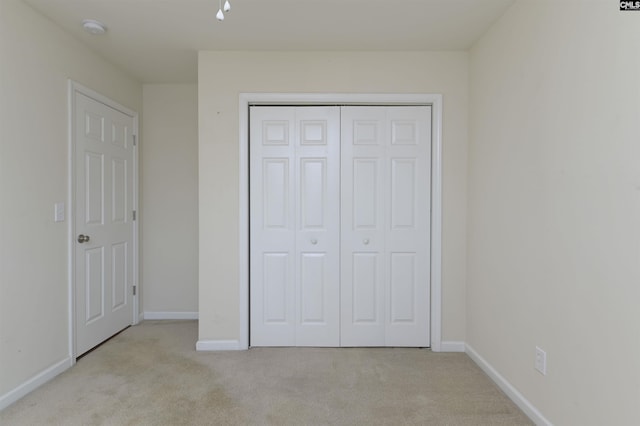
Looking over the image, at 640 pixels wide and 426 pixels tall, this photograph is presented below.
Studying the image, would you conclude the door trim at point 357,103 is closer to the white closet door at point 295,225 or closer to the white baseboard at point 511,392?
the white closet door at point 295,225

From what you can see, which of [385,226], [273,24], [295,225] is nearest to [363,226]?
[385,226]

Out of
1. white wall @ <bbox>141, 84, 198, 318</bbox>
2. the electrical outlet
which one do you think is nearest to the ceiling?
white wall @ <bbox>141, 84, 198, 318</bbox>

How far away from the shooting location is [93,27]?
2.47m

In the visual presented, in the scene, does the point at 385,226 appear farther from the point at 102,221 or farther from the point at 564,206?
the point at 102,221

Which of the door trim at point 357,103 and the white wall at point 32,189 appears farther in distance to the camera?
the door trim at point 357,103

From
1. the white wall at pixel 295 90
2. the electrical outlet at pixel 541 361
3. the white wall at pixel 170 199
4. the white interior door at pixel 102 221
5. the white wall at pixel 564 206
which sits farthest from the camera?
the white wall at pixel 170 199

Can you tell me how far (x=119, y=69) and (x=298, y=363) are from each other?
120 inches

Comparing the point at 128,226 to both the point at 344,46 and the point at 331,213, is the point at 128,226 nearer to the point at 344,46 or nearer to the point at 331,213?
the point at 331,213

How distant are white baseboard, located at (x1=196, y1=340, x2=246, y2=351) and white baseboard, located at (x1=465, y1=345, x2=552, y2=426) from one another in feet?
6.06

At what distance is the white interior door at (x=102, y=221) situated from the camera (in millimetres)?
2783

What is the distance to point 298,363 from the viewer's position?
2.70 m

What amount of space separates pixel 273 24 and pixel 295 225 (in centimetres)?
151

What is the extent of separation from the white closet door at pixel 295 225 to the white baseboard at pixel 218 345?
0.16m

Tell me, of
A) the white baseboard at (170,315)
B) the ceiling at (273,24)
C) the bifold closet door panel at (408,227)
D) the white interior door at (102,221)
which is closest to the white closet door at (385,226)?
the bifold closet door panel at (408,227)
